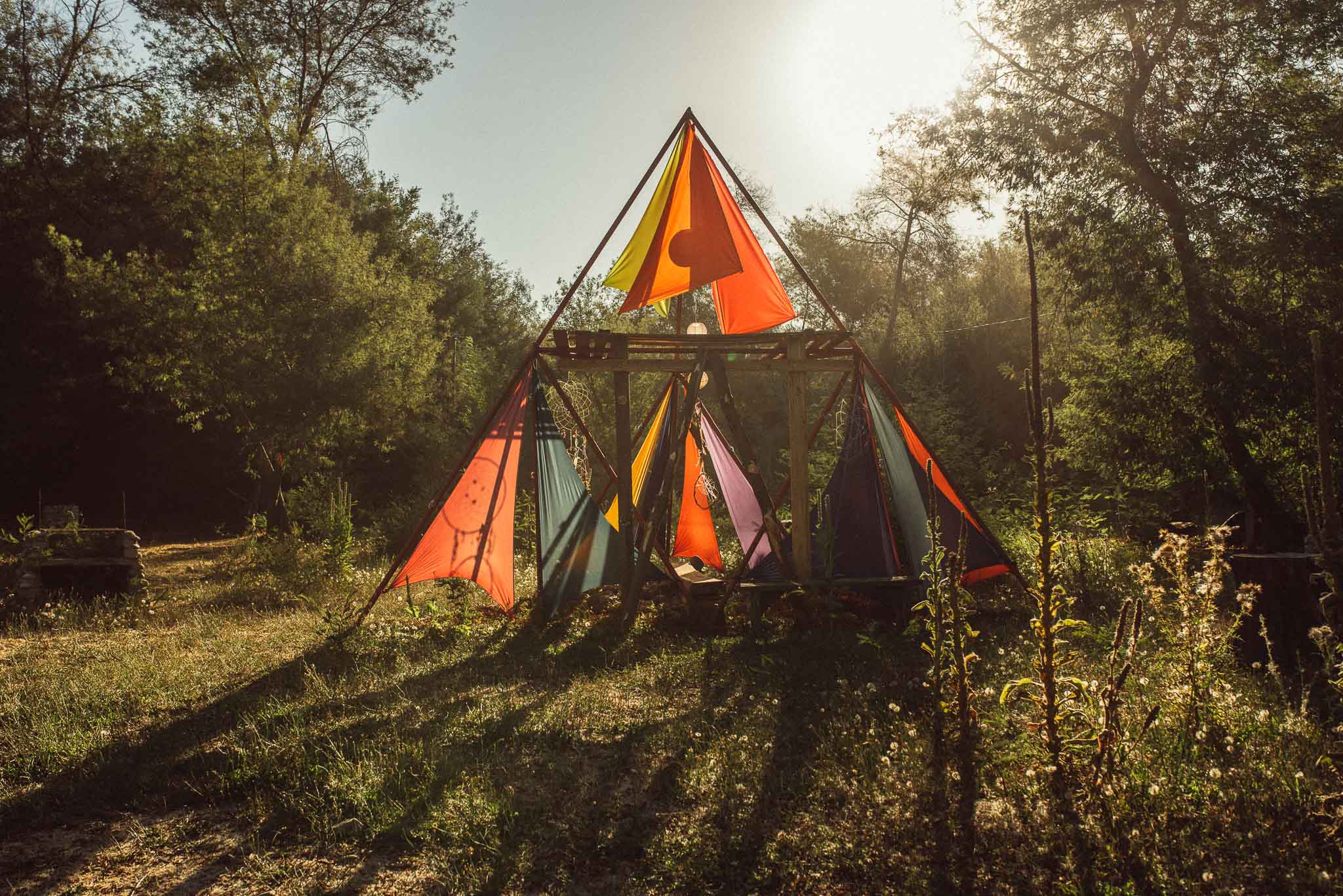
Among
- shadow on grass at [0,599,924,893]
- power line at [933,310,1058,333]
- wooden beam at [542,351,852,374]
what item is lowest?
shadow on grass at [0,599,924,893]

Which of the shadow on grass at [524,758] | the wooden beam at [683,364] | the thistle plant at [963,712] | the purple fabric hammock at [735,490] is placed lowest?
the shadow on grass at [524,758]

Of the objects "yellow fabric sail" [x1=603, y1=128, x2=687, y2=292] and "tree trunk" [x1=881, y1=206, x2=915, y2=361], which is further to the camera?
"tree trunk" [x1=881, y1=206, x2=915, y2=361]

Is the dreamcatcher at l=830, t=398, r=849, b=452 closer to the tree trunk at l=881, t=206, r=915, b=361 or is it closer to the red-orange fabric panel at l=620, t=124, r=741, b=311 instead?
the red-orange fabric panel at l=620, t=124, r=741, b=311

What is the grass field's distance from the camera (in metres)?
3.01

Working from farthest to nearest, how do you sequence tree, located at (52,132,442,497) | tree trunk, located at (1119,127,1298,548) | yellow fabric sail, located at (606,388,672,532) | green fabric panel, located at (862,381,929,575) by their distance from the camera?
tree, located at (52,132,442,497) < tree trunk, located at (1119,127,1298,548) < yellow fabric sail, located at (606,388,672,532) < green fabric panel, located at (862,381,929,575)

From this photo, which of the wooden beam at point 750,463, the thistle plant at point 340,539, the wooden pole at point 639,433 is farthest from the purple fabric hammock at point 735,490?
the thistle plant at point 340,539

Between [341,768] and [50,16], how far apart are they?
20623 mm

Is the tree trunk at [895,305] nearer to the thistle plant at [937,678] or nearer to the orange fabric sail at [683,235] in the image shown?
the orange fabric sail at [683,235]

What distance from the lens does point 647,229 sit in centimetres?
820

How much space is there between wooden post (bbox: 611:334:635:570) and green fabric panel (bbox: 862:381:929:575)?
229cm

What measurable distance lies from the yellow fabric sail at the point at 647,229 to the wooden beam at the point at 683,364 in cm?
125

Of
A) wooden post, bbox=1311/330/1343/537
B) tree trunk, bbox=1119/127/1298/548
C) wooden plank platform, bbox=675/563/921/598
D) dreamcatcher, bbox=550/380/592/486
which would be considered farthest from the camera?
tree trunk, bbox=1119/127/1298/548

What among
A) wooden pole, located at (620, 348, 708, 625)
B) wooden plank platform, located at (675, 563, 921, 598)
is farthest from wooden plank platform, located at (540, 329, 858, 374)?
wooden plank platform, located at (675, 563, 921, 598)

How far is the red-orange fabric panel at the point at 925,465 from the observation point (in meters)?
7.30
